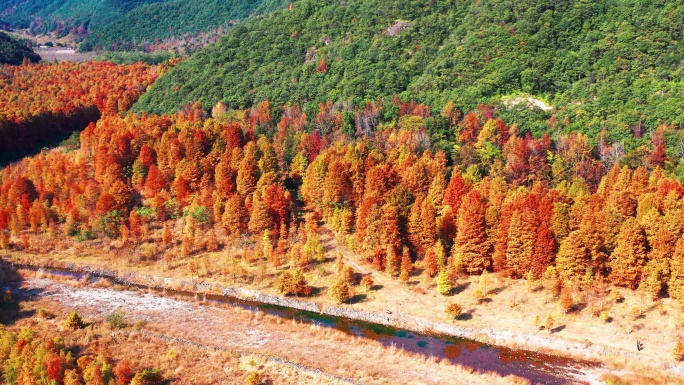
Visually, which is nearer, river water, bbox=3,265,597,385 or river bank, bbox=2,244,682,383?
river water, bbox=3,265,597,385

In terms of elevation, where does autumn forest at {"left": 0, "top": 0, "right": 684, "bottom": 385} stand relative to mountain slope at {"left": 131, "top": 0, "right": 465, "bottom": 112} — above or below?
below

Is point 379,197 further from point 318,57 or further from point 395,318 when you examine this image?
point 318,57

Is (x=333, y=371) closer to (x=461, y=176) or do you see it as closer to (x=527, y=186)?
(x=461, y=176)

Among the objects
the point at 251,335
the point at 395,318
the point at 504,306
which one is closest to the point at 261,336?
the point at 251,335

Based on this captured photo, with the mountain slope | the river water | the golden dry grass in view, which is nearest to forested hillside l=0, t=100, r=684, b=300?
the golden dry grass

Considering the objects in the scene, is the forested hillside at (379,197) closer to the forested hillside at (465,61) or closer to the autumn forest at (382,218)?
the autumn forest at (382,218)

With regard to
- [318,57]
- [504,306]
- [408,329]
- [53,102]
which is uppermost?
[318,57]

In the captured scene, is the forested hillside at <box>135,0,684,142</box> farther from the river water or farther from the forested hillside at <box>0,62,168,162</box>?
the river water

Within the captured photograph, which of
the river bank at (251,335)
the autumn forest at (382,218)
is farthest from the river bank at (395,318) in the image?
the river bank at (251,335)

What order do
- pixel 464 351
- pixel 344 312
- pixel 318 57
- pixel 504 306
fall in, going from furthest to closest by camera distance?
pixel 318 57, pixel 344 312, pixel 504 306, pixel 464 351
